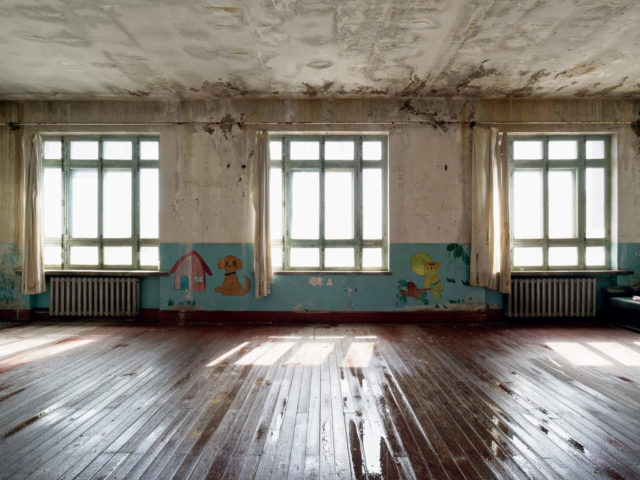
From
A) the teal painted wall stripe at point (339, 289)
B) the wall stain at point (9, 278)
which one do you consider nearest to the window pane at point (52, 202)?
the wall stain at point (9, 278)

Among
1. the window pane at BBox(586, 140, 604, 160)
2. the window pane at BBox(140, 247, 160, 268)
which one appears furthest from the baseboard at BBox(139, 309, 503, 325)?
the window pane at BBox(586, 140, 604, 160)

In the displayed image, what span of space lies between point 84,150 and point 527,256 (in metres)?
7.18

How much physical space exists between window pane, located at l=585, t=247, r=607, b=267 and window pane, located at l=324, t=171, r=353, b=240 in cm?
374

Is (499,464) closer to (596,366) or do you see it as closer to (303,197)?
(596,366)

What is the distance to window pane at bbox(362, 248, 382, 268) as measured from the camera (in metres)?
5.67

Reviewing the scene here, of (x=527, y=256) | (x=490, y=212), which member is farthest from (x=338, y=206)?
(x=527, y=256)

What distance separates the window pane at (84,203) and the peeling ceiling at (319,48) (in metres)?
1.19

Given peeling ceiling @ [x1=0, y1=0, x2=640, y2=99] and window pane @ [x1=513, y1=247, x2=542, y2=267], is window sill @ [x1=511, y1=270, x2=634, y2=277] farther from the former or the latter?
peeling ceiling @ [x1=0, y1=0, x2=640, y2=99]

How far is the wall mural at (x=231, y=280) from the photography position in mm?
5496

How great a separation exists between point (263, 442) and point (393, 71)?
4319 millimetres

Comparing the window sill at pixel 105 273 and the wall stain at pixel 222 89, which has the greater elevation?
the wall stain at pixel 222 89

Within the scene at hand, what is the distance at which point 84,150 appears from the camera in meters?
5.75

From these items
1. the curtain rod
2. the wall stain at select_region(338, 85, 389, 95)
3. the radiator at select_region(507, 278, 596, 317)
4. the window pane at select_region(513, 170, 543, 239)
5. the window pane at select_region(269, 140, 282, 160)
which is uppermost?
A: the wall stain at select_region(338, 85, 389, 95)

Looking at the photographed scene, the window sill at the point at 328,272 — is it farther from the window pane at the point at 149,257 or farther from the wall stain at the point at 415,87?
the wall stain at the point at 415,87
